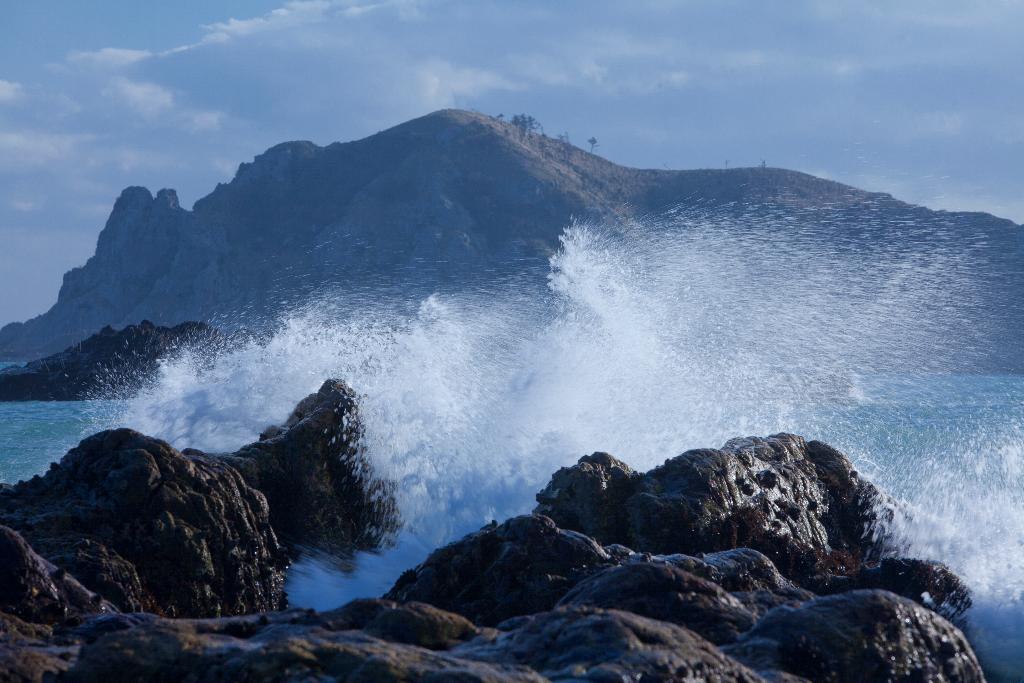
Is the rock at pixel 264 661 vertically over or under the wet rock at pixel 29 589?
over

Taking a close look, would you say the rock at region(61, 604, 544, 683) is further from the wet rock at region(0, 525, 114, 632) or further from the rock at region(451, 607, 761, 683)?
the wet rock at region(0, 525, 114, 632)

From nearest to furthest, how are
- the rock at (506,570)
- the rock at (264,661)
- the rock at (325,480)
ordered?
the rock at (264,661) < the rock at (506,570) < the rock at (325,480)

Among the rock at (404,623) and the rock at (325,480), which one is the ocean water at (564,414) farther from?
the rock at (404,623)

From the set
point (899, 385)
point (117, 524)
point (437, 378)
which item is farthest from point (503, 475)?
point (899, 385)

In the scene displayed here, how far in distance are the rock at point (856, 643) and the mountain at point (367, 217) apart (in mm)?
106603

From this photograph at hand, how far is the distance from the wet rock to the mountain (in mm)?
107093

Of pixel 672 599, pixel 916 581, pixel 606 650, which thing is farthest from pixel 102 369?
pixel 606 650

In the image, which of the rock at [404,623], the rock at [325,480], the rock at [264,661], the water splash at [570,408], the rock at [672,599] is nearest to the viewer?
the rock at [264,661]

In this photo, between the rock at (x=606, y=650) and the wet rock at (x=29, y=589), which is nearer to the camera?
the rock at (x=606, y=650)

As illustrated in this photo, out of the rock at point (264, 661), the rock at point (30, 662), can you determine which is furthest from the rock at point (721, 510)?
the rock at point (30, 662)

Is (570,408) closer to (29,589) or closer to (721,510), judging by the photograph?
(721,510)

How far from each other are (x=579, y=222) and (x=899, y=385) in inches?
3268

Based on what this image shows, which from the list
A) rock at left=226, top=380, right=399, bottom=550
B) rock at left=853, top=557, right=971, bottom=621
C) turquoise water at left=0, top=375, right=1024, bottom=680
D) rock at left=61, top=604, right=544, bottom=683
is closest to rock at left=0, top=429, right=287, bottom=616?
turquoise water at left=0, top=375, right=1024, bottom=680

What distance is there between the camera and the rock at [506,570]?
6.46m
